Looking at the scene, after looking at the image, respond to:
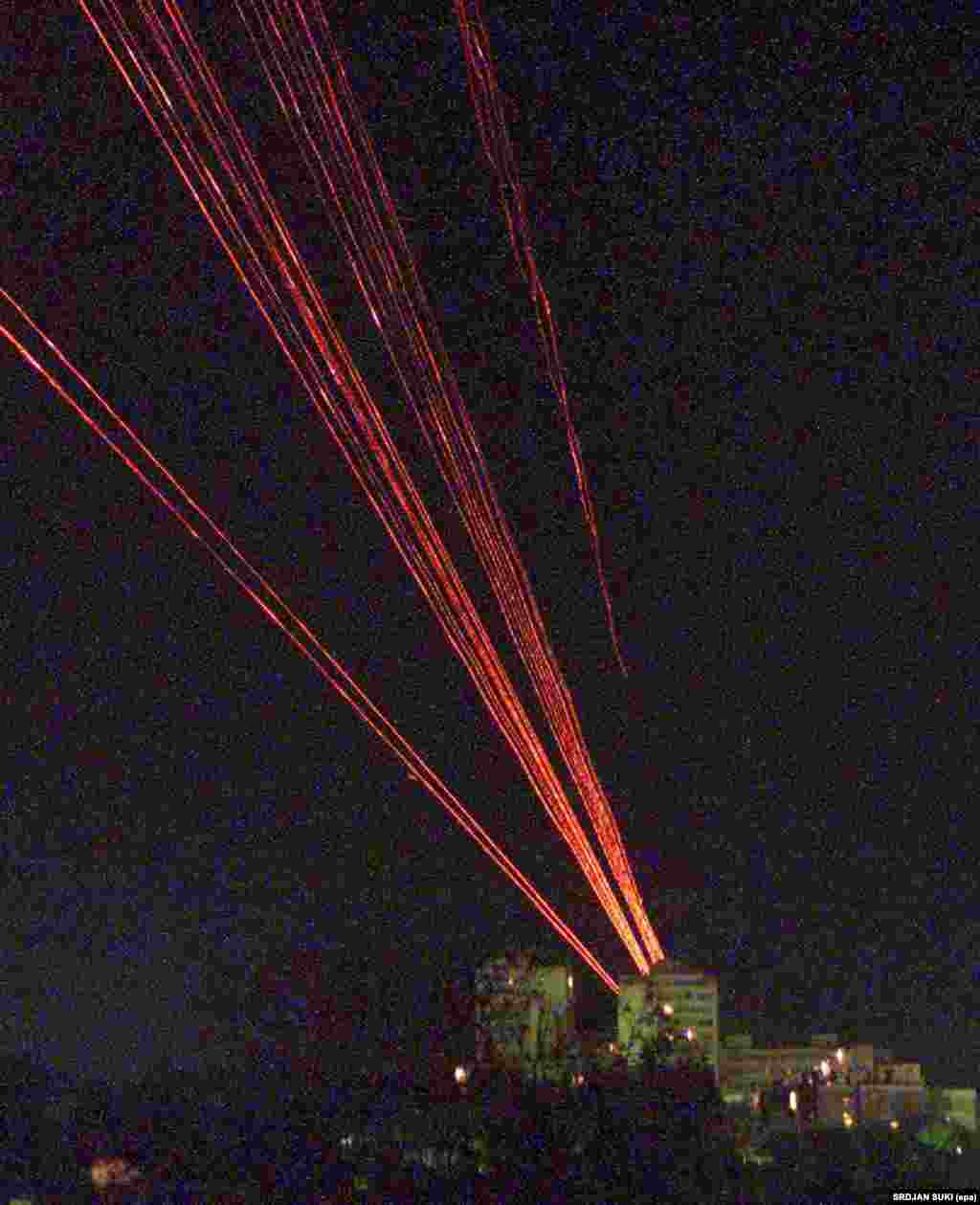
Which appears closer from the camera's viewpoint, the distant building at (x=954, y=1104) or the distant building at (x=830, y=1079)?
the distant building at (x=830, y=1079)

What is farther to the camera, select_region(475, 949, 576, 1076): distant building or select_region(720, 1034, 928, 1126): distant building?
select_region(720, 1034, 928, 1126): distant building

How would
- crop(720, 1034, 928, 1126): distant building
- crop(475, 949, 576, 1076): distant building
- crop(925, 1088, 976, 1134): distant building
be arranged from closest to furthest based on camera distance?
1. crop(475, 949, 576, 1076): distant building
2. crop(720, 1034, 928, 1126): distant building
3. crop(925, 1088, 976, 1134): distant building

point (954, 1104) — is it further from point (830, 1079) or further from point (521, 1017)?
point (521, 1017)

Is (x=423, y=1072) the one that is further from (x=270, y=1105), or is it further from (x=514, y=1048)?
(x=514, y=1048)

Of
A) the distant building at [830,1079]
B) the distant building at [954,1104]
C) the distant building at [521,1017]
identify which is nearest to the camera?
the distant building at [521,1017]

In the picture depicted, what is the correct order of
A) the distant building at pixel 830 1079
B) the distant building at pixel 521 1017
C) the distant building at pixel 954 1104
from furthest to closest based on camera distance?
1. the distant building at pixel 954 1104
2. the distant building at pixel 830 1079
3. the distant building at pixel 521 1017

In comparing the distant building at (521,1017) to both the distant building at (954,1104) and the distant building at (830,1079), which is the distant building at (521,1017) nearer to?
the distant building at (830,1079)

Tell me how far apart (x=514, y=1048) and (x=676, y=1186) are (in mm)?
5670

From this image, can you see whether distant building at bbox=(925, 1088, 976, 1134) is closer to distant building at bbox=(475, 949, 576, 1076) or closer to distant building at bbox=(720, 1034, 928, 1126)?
distant building at bbox=(720, 1034, 928, 1126)

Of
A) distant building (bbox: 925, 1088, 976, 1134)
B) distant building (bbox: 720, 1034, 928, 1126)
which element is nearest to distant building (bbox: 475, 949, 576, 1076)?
distant building (bbox: 720, 1034, 928, 1126)

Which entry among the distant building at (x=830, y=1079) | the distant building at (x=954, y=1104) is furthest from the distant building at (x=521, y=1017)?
the distant building at (x=954, y=1104)

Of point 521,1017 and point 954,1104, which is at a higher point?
point 954,1104

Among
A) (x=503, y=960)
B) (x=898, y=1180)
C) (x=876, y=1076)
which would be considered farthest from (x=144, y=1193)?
(x=876, y=1076)

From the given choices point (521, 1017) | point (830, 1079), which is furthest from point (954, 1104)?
point (521, 1017)
